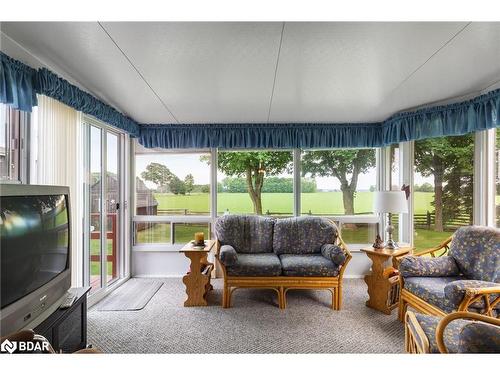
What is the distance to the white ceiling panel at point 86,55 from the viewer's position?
1518mm

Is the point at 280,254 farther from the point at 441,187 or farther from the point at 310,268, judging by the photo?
the point at 441,187

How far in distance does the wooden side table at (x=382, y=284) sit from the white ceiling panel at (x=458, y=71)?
1.70 m

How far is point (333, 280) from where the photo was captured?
268 cm

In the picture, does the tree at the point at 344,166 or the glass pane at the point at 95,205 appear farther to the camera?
the tree at the point at 344,166

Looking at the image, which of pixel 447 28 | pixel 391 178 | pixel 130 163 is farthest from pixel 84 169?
pixel 391 178

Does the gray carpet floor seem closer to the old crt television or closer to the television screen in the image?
the old crt television

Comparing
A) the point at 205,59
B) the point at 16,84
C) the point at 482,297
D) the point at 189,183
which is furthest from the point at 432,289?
the point at 16,84

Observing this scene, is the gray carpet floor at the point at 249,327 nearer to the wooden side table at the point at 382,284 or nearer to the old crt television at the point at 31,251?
the wooden side table at the point at 382,284

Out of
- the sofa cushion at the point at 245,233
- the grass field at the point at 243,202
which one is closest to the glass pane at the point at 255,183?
the grass field at the point at 243,202

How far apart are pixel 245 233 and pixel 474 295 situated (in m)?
2.28

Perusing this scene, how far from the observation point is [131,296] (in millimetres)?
2975

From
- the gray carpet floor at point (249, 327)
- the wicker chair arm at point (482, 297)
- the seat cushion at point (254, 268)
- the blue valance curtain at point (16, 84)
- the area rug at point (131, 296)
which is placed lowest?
the area rug at point (131, 296)

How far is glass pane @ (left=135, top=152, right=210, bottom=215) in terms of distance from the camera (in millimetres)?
3793
